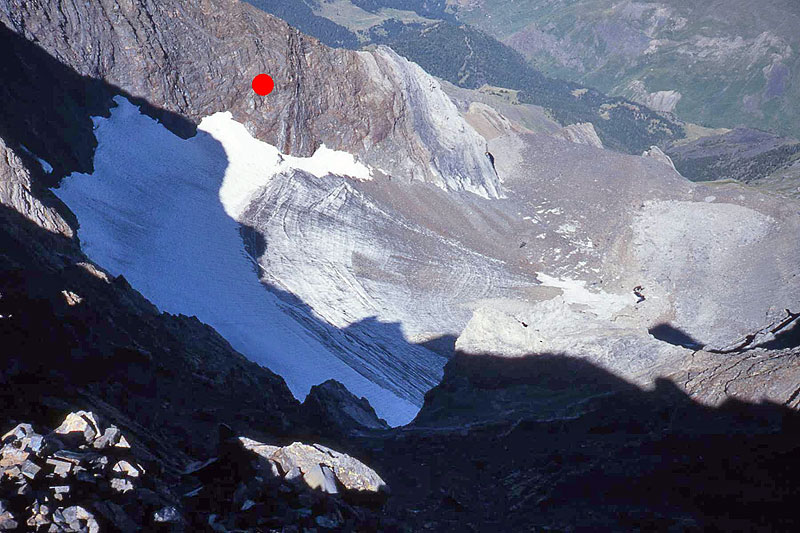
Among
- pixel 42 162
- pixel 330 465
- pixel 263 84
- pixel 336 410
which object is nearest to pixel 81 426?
pixel 330 465

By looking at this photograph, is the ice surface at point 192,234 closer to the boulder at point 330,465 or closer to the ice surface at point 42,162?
the ice surface at point 42,162

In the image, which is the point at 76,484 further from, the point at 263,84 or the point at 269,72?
the point at 269,72

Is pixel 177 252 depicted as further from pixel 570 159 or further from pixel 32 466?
pixel 570 159

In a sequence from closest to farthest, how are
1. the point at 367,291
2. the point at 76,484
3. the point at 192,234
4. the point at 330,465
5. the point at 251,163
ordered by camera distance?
the point at 76,484 → the point at 330,465 → the point at 192,234 → the point at 367,291 → the point at 251,163

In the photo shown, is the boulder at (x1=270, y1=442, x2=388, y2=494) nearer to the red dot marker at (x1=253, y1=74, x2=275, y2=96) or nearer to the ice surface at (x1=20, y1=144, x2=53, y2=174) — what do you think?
the ice surface at (x1=20, y1=144, x2=53, y2=174)

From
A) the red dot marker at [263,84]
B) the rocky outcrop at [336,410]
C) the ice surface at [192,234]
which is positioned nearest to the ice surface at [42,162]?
the ice surface at [192,234]

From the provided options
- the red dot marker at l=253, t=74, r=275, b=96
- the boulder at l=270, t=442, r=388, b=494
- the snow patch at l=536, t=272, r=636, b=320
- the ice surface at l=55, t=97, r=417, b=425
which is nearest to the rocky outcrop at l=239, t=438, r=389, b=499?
the boulder at l=270, t=442, r=388, b=494

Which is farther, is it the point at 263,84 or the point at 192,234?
the point at 263,84
